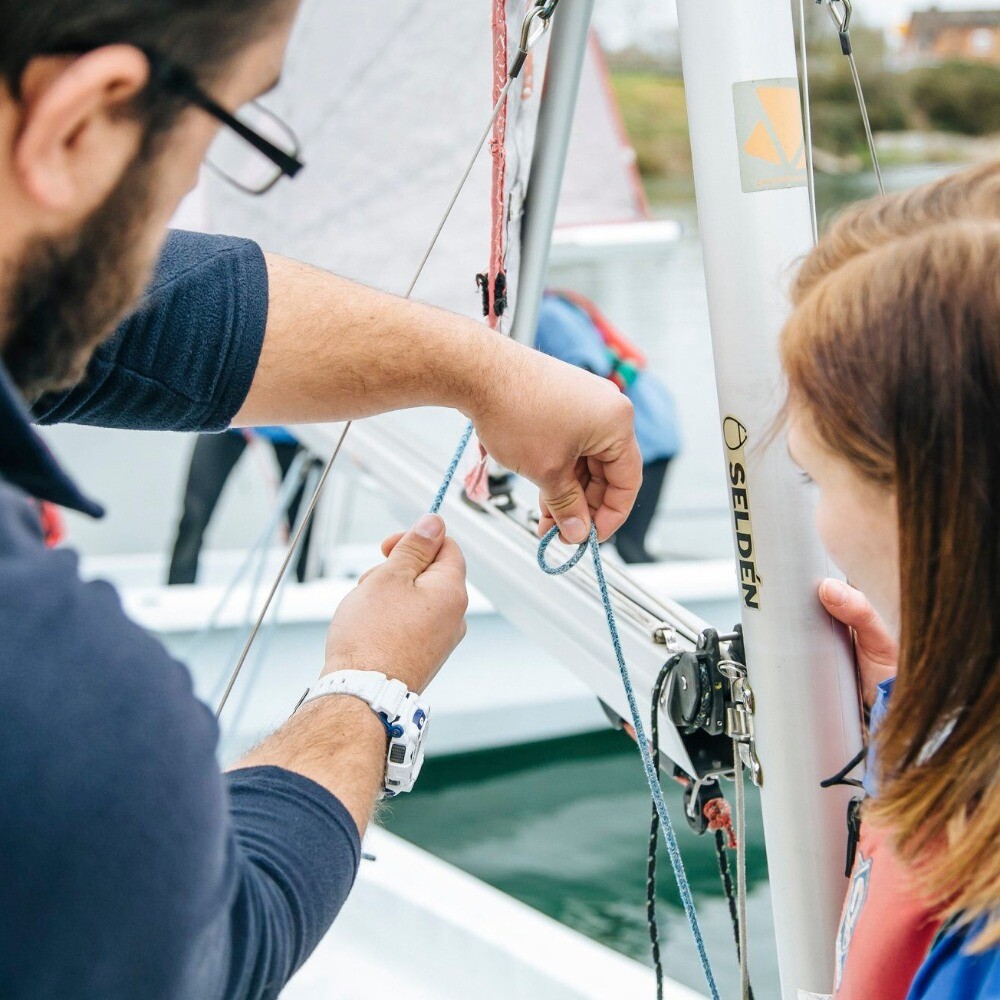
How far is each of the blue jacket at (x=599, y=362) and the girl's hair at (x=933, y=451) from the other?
1861 millimetres

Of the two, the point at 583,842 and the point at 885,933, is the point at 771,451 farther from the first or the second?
the point at 583,842

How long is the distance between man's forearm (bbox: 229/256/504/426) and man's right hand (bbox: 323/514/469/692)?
0.41 feet

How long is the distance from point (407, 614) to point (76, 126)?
36 centimetres

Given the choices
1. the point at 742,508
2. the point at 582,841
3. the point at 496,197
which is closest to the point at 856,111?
the point at 582,841

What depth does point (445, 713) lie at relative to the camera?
2.49m

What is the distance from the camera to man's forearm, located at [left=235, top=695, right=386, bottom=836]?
0.58 meters

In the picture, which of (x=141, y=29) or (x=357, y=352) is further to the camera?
(x=357, y=352)

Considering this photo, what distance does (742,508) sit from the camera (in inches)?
29.4

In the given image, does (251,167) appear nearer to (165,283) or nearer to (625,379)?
(625,379)

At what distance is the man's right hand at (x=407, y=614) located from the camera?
2.23 ft

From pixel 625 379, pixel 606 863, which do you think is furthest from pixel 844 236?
pixel 625 379

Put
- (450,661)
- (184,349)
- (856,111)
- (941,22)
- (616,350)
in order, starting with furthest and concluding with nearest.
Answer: (941,22) → (856,111) → (616,350) → (450,661) → (184,349)

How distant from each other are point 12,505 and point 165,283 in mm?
439

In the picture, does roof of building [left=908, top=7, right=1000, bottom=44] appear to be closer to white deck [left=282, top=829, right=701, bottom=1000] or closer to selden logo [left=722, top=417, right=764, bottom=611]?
white deck [left=282, top=829, right=701, bottom=1000]
